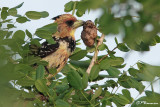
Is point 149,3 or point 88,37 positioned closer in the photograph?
point 149,3

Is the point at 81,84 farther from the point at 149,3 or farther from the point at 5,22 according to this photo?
the point at 149,3

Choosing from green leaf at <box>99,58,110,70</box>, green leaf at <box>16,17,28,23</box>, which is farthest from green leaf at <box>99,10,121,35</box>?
green leaf at <box>16,17,28,23</box>

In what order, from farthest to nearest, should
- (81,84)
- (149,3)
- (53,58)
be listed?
(53,58), (81,84), (149,3)

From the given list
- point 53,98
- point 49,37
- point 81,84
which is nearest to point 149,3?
point 81,84

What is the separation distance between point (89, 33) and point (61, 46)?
1.21m

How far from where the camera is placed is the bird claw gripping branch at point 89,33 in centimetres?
349

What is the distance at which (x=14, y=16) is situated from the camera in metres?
3.30

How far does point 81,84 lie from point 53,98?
0.37 metres

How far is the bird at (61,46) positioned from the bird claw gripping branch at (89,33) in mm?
596

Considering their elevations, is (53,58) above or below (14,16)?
below

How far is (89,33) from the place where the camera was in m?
3.58

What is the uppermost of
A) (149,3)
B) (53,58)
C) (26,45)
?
(149,3)

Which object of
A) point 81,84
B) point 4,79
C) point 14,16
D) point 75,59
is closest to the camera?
point 4,79

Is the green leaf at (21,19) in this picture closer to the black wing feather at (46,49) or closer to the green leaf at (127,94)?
the black wing feather at (46,49)
